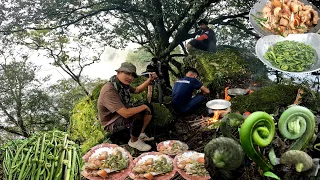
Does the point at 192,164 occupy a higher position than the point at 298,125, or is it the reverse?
the point at 298,125

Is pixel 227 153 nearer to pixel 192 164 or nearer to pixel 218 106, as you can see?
pixel 192 164

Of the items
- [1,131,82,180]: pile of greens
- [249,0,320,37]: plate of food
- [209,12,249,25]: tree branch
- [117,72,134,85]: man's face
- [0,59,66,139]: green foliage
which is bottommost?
[0,59,66,139]: green foliage

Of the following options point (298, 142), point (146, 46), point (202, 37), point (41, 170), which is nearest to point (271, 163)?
point (298, 142)

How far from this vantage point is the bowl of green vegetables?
4.97 m

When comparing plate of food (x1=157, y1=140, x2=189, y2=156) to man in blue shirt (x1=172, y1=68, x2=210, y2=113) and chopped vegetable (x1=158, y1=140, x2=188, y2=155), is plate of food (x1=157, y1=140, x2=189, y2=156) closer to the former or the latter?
chopped vegetable (x1=158, y1=140, x2=188, y2=155)

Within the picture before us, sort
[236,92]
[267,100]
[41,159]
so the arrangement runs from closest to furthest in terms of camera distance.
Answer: [41,159], [267,100], [236,92]

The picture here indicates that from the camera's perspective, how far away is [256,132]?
206 centimetres

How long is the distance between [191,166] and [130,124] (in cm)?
208

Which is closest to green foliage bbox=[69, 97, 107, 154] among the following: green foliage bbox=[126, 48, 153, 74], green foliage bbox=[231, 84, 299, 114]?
green foliage bbox=[231, 84, 299, 114]

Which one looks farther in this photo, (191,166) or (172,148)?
(172,148)

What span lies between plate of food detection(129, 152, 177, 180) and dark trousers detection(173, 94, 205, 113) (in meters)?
3.20

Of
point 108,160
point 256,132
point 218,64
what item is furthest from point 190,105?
point 256,132

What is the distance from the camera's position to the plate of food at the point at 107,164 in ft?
11.4

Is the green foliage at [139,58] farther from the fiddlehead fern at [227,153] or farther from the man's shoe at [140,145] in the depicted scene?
the fiddlehead fern at [227,153]
